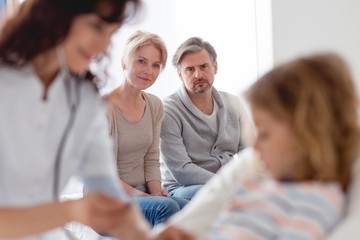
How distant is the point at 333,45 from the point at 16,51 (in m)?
2.89

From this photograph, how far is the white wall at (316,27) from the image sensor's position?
382 cm

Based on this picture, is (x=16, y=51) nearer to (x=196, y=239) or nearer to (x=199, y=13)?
(x=196, y=239)

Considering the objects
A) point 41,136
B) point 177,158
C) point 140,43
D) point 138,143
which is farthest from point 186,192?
point 41,136

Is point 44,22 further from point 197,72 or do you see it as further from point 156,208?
point 197,72

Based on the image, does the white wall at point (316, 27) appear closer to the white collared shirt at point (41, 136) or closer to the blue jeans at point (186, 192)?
the blue jeans at point (186, 192)

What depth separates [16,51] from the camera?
1.32m

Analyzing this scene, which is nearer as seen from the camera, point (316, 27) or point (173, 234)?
point (173, 234)

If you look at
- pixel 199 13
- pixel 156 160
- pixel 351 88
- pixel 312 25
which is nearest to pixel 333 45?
pixel 312 25

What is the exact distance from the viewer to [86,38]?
1285 millimetres

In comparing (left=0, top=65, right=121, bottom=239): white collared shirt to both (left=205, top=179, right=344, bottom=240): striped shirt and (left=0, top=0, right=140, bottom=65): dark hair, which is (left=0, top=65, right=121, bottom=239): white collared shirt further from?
(left=205, top=179, right=344, bottom=240): striped shirt

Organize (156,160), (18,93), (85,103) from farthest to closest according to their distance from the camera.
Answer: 1. (156,160)
2. (85,103)
3. (18,93)

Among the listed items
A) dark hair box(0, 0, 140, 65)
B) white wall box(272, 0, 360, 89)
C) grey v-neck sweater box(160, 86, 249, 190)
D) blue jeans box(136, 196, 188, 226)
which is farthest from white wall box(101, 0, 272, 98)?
dark hair box(0, 0, 140, 65)

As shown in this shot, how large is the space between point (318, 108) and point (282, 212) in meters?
0.22

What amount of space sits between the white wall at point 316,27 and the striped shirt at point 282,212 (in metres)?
2.59
